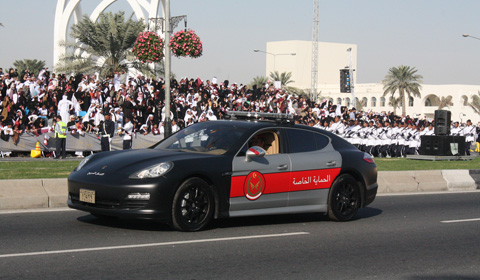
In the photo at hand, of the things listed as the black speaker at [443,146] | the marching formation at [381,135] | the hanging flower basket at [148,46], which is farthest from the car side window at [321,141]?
the marching formation at [381,135]

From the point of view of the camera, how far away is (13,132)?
22625mm

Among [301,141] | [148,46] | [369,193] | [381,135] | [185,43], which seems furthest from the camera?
[381,135]

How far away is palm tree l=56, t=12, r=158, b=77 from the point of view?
40.2 m

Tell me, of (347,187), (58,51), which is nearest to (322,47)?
(58,51)

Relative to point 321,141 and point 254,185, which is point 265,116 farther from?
point 254,185

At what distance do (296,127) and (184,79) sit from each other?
21085mm

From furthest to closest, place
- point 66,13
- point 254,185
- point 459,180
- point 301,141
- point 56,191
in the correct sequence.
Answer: point 66,13 → point 459,180 → point 56,191 → point 301,141 → point 254,185

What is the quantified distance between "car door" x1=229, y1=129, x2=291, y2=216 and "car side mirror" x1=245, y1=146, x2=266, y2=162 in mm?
45

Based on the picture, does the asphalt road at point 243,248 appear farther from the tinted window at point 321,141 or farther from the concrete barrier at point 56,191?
the tinted window at point 321,141

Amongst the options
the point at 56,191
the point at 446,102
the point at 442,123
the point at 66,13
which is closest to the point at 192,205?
the point at 56,191

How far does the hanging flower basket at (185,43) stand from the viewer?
26.5 metres

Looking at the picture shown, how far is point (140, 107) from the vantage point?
2702cm

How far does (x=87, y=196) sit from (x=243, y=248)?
2141 millimetres

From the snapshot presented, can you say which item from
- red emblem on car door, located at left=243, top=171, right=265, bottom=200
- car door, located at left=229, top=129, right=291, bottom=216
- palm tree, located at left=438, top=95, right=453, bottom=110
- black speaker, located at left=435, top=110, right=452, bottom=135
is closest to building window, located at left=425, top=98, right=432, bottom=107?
palm tree, located at left=438, top=95, right=453, bottom=110
